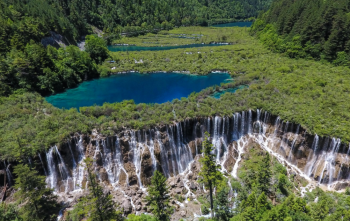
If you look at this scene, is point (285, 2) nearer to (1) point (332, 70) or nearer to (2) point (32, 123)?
(1) point (332, 70)

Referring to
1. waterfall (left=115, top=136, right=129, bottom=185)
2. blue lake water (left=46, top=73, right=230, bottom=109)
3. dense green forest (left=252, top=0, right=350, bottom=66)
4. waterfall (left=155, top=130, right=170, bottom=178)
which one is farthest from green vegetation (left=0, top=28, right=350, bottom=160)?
blue lake water (left=46, top=73, right=230, bottom=109)

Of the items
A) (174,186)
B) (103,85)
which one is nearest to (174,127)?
(174,186)

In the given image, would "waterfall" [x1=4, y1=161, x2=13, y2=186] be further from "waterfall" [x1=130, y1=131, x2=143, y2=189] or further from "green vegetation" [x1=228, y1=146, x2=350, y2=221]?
"green vegetation" [x1=228, y1=146, x2=350, y2=221]

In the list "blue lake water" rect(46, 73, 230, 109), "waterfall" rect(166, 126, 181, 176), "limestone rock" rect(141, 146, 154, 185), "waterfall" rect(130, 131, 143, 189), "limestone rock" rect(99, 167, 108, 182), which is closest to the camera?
"limestone rock" rect(99, 167, 108, 182)

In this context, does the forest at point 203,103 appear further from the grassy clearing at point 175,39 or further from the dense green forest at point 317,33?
the grassy clearing at point 175,39

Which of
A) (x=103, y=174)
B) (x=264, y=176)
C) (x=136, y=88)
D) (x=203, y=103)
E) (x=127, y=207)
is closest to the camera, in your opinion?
(x=264, y=176)

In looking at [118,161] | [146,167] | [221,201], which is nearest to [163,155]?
[146,167]

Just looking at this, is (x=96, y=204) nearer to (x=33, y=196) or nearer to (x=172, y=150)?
(x=33, y=196)
